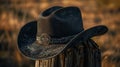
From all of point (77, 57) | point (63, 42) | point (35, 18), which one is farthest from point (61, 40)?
point (35, 18)

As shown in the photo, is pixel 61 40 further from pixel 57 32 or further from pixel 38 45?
pixel 38 45

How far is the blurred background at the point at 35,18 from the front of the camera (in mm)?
6586

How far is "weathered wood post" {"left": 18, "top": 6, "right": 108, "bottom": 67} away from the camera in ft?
9.64

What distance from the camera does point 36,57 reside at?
2982 millimetres

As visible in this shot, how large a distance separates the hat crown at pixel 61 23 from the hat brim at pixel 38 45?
0.26 feet

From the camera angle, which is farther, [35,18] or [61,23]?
[35,18]

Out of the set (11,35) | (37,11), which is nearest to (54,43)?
(11,35)

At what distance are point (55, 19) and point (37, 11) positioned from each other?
7.28 meters

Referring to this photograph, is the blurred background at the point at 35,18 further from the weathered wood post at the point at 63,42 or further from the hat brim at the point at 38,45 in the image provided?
the weathered wood post at the point at 63,42

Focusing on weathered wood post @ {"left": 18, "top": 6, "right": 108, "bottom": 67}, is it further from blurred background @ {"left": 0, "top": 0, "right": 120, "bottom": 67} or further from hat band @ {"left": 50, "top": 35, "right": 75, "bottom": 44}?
blurred background @ {"left": 0, "top": 0, "right": 120, "bottom": 67}

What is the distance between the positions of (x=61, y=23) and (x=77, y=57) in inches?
Answer: 9.4

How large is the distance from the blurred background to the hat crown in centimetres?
150

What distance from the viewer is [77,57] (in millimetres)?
2975

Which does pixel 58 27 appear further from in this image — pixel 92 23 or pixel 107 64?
pixel 92 23
